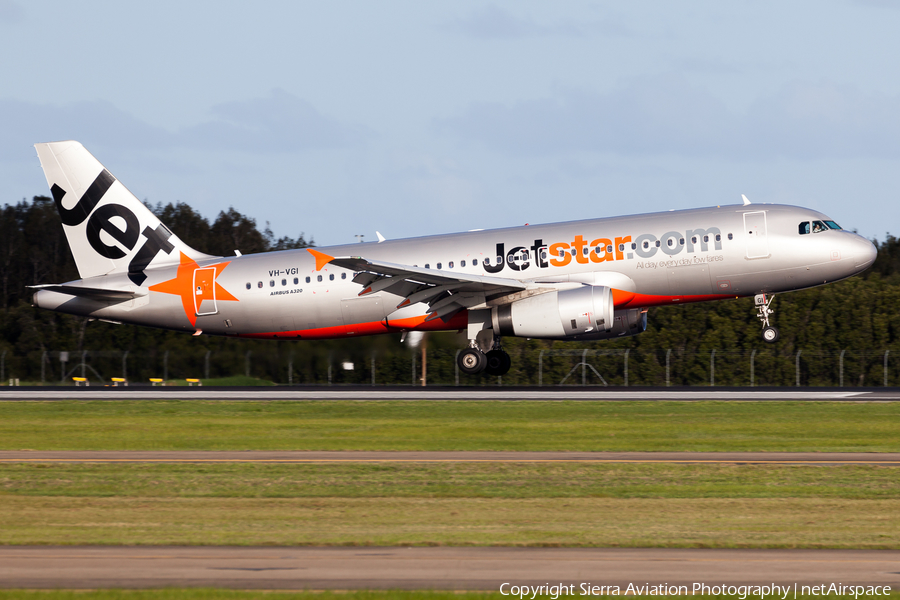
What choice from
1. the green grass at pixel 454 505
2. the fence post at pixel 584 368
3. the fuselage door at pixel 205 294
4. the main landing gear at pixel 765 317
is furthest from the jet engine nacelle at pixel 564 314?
the green grass at pixel 454 505

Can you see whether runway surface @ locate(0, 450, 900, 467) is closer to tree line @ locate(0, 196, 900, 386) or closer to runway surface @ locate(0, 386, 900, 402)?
runway surface @ locate(0, 386, 900, 402)

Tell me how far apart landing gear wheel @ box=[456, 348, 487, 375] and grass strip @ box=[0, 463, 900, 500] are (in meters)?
16.5

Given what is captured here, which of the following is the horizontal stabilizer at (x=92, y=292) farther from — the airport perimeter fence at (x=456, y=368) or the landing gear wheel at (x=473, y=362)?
the landing gear wheel at (x=473, y=362)

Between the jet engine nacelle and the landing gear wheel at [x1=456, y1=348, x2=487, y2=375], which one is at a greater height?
the jet engine nacelle

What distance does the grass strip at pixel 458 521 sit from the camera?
41.6 feet

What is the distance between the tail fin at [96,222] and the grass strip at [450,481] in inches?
802

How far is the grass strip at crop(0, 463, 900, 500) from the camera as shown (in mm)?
16406

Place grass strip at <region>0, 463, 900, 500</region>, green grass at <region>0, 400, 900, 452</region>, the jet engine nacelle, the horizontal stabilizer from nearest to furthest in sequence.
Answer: grass strip at <region>0, 463, 900, 500</region> → green grass at <region>0, 400, 900, 452</region> → the jet engine nacelle → the horizontal stabilizer

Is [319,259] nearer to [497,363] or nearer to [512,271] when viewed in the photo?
[512,271]

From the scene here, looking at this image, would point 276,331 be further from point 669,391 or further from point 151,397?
point 669,391

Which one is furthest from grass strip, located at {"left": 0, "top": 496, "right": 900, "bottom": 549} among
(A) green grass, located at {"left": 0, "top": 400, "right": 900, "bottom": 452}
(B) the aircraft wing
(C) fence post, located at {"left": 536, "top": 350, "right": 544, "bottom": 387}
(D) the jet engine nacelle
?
(C) fence post, located at {"left": 536, "top": 350, "right": 544, "bottom": 387}

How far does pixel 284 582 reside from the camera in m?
10.5

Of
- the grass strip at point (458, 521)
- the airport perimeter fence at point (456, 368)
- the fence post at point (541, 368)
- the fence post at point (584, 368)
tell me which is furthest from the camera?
the fence post at point (541, 368)

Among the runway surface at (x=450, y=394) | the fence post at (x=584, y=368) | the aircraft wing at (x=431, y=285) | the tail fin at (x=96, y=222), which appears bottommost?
the runway surface at (x=450, y=394)
